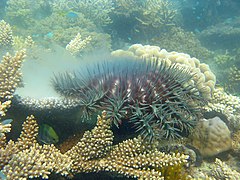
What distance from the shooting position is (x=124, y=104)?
A: 121 inches

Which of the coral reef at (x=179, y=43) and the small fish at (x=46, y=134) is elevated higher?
the coral reef at (x=179, y=43)

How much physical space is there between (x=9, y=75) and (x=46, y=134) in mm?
980

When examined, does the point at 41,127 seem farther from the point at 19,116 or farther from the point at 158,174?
the point at 158,174

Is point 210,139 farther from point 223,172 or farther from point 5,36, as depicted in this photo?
point 5,36

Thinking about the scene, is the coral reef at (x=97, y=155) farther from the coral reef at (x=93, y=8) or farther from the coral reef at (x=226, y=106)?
the coral reef at (x=93, y=8)

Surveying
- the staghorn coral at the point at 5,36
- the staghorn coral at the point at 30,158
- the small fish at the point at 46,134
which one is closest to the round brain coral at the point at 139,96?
the small fish at the point at 46,134

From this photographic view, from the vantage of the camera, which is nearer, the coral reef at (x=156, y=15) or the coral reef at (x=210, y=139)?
the coral reef at (x=210, y=139)

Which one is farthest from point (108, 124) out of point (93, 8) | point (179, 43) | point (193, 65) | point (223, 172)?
point (93, 8)

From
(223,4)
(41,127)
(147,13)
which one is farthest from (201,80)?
(223,4)

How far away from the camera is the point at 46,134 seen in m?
3.39

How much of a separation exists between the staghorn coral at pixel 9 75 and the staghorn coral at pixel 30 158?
0.45m

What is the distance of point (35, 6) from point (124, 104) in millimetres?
11359

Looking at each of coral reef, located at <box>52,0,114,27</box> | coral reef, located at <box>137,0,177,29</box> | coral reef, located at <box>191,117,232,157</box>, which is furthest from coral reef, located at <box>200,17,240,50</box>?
coral reef, located at <box>191,117,232,157</box>

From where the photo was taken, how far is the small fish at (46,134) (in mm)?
3387
